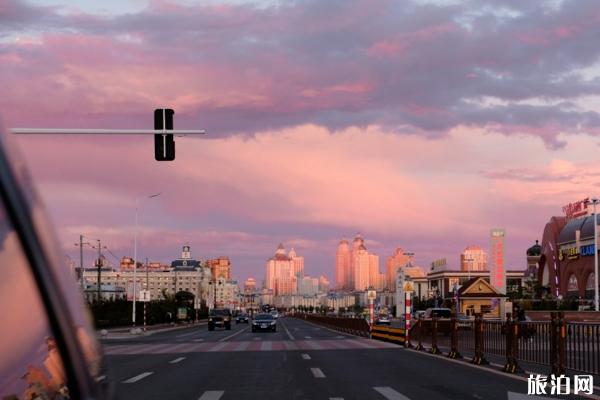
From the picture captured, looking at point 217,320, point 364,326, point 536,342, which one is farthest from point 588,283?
point 536,342

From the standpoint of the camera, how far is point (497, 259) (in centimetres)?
7375

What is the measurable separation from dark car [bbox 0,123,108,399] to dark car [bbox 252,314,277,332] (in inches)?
2253

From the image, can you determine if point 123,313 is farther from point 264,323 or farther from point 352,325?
point 352,325

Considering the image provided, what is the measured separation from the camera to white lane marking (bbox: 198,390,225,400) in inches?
557

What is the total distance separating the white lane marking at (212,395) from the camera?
14141 millimetres

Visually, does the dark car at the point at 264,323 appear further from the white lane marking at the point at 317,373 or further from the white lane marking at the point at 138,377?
the white lane marking at the point at 138,377

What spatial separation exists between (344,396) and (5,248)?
13.2m

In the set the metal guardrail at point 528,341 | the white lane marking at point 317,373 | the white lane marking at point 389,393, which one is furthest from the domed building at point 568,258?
the white lane marking at point 389,393

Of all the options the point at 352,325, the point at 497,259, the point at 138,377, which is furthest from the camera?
the point at 497,259

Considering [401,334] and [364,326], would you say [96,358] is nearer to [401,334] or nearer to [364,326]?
[401,334]

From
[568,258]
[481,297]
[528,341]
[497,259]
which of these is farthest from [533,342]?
[568,258]

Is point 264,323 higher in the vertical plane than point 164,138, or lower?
lower

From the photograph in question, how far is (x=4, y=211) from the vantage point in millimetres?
1386

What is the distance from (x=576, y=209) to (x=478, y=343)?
308 ft
